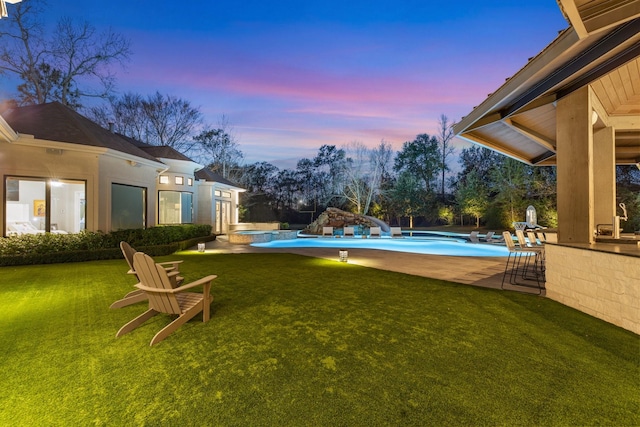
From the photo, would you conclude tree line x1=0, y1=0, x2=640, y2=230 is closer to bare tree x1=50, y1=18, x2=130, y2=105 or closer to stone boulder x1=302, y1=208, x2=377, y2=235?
bare tree x1=50, y1=18, x2=130, y2=105

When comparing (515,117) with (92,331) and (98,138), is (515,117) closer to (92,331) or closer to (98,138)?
(92,331)

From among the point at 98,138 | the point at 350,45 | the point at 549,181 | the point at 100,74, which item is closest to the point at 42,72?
the point at 100,74

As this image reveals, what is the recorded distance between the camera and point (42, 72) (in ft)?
65.6

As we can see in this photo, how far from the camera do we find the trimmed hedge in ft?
27.8

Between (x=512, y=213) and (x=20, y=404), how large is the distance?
26.1 m

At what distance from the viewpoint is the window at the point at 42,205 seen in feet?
31.7

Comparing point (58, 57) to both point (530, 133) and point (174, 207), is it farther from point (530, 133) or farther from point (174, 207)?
point (530, 133)

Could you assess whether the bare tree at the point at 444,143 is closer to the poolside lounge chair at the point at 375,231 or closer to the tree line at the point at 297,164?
the tree line at the point at 297,164

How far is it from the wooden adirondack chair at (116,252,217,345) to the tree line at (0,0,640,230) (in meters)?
14.3

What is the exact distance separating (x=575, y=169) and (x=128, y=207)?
13.9 m

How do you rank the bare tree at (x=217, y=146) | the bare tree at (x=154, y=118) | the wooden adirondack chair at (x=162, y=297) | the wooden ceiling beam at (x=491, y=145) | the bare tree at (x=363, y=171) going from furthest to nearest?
the bare tree at (x=363, y=171), the bare tree at (x=217, y=146), the bare tree at (x=154, y=118), the wooden ceiling beam at (x=491, y=145), the wooden adirondack chair at (x=162, y=297)

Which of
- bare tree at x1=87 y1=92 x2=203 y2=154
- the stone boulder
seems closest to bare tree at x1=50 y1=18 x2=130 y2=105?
bare tree at x1=87 y1=92 x2=203 y2=154

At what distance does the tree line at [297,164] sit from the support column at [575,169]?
1452cm

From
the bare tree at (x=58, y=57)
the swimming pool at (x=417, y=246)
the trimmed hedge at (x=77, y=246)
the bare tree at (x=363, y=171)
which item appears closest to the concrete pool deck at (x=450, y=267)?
the swimming pool at (x=417, y=246)
